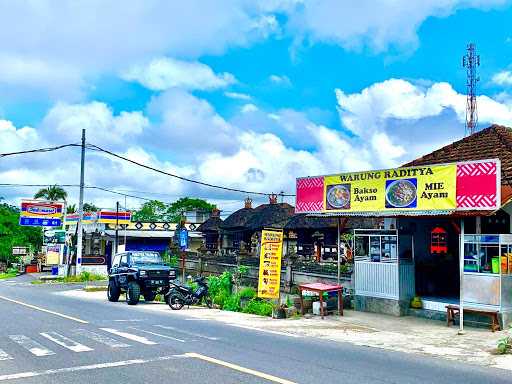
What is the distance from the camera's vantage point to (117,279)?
915 inches

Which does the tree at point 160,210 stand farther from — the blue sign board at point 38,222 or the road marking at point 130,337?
the road marking at point 130,337

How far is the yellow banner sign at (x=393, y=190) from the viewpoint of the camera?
575 inches

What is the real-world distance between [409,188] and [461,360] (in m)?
6.26

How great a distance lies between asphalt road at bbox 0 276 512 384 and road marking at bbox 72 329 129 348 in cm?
2

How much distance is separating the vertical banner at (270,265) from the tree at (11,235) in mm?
56390

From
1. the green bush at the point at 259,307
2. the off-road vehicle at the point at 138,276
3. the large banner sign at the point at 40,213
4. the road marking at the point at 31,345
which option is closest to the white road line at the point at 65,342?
the road marking at the point at 31,345

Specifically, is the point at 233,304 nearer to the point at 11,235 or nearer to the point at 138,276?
the point at 138,276

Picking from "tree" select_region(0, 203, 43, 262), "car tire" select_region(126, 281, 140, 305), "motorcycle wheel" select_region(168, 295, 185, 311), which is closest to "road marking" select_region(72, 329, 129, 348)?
"motorcycle wheel" select_region(168, 295, 185, 311)

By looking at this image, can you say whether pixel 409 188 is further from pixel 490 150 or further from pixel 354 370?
pixel 354 370

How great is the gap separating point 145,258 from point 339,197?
931 centimetres

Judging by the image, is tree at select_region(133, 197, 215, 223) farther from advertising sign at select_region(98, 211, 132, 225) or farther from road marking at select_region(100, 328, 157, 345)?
road marking at select_region(100, 328, 157, 345)

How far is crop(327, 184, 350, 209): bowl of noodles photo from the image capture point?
17.6 meters

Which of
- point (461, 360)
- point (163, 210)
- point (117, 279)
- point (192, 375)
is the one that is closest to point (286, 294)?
point (117, 279)

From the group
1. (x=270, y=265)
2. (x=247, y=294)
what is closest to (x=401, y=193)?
(x=270, y=265)
